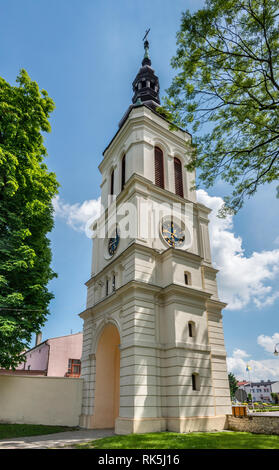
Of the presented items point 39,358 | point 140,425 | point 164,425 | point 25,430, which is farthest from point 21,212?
point 39,358

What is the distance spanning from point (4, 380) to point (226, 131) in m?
18.2

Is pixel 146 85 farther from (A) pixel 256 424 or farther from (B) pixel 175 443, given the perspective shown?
(B) pixel 175 443

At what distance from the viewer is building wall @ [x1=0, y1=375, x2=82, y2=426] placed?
1806 cm

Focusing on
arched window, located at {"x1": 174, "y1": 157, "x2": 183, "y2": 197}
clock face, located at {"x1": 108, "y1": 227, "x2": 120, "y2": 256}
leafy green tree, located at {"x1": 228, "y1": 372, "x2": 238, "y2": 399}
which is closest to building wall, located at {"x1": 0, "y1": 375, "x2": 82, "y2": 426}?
clock face, located at {"x1": 108, "y1": 227, "x2": 120, "y2": 256}

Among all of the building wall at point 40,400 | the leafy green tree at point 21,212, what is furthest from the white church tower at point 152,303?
the leafy green tree at point 21,212

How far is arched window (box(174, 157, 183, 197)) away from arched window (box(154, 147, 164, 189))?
1.43 m

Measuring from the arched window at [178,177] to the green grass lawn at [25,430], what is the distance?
669 inches

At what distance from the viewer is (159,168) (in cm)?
2350

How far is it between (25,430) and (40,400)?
9.60 feet

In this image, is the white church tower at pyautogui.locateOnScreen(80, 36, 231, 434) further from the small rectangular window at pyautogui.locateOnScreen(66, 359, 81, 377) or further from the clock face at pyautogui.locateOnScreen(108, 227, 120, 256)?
the small rectangular window at pyautogui.locateOnScreen(66, 359, 81, 377)

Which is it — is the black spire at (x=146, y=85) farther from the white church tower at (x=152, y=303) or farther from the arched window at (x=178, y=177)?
the arched window at (x=178, y=177)

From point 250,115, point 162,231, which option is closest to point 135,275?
point 162,231
